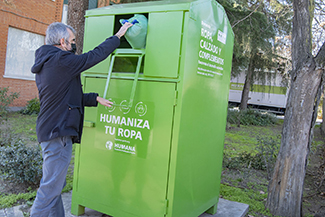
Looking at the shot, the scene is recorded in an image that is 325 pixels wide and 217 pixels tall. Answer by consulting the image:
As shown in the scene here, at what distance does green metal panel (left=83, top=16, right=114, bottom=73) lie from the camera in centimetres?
267

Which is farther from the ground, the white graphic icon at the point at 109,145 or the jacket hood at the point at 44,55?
the jacket hood at the point at 44,55

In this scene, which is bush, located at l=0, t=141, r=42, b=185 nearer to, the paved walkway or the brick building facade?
the paved walkway

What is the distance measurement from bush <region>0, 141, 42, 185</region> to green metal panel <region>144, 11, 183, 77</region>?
2.02 metres

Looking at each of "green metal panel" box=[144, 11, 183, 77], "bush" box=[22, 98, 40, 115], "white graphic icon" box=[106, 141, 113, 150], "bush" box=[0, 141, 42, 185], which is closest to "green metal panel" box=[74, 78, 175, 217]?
"white graphic icon" box=[106, 141, 113, 150]

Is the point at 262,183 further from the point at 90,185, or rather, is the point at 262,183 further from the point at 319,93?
the point at 90,185

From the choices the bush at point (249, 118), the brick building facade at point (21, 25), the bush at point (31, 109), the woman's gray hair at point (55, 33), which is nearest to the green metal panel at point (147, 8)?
the woman's gray hair at point (55, 33)

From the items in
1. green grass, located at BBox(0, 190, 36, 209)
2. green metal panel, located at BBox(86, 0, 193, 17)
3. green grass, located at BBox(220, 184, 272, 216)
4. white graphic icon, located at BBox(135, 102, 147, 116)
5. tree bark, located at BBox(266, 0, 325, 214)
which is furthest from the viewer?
green grass, located at BBox(220, 184, 272, 216)

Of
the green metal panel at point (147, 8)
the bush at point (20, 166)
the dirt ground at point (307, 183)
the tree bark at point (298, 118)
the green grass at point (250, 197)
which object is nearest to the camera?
the green metal panel at point (147, 8)

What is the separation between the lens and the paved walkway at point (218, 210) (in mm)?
2795

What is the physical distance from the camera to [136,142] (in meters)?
2.47

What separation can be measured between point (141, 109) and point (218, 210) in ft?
5.44

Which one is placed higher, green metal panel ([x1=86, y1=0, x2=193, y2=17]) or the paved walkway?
green metal panel ([x1=86, y1=0, x2=193, y2=17])

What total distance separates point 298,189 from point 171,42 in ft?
7.83

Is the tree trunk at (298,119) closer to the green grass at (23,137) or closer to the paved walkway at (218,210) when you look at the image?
the paved walkway at (218,210)
